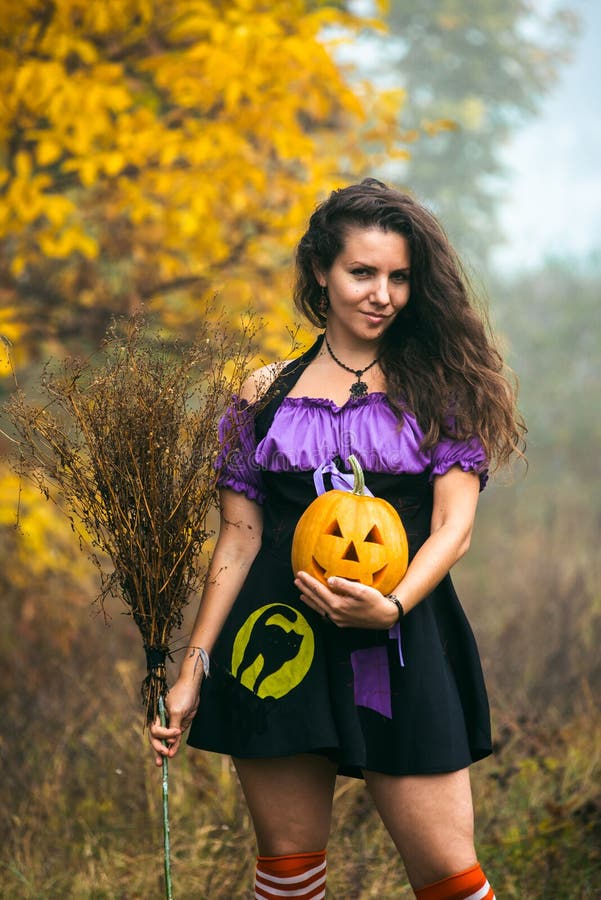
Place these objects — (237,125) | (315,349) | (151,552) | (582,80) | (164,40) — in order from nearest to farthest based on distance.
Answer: (151,552)
(315,349)
(237,125)
(164,40)
(582,80)

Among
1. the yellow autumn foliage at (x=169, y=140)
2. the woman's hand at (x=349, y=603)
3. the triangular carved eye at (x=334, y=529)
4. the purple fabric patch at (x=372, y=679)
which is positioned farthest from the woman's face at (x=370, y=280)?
the yellow autumn foliage at (x=169, y=140)

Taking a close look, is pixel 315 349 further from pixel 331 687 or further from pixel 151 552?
pixel 331 687

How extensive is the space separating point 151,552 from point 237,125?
254 centimetres

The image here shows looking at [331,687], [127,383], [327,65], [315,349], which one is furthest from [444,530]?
[327,65]

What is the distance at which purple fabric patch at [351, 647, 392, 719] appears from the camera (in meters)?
2.44

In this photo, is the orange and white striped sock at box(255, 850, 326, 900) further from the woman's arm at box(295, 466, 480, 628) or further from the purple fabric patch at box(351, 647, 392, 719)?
the woman's arm at box(295, 466, 480, 628)

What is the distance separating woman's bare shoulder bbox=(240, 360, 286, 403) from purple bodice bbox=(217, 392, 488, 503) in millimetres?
61

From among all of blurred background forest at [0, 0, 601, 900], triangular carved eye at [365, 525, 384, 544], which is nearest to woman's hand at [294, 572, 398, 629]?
triangular carved eye at [365, 525, 384, 544]

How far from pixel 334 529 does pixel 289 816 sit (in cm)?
72

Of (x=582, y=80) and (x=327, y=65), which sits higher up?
(x=582, y=80)

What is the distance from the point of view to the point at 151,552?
2.56 m

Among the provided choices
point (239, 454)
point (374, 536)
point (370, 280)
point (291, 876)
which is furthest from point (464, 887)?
point (370, 280)

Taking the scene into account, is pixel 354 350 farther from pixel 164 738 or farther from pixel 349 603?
pixel 164 738

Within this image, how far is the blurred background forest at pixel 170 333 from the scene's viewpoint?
3748mm
